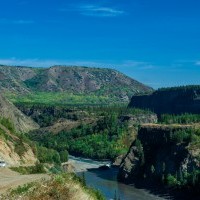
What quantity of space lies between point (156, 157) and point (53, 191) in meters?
138

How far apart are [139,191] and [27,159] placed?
163ft

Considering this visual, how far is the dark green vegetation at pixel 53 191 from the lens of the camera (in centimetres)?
3347

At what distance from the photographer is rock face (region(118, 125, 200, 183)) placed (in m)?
154

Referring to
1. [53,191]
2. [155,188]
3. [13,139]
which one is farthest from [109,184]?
[53,191]

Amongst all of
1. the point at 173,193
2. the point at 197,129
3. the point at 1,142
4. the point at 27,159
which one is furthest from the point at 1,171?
the point at 197,129

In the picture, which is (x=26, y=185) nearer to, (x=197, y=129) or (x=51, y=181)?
(x=51, y=181)

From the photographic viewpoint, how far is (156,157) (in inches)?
6678

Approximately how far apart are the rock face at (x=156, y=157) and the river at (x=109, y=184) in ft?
19.6

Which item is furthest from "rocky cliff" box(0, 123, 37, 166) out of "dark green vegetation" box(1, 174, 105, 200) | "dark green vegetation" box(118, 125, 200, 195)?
"dark green vegetation" box(1, 174, 105, 200)

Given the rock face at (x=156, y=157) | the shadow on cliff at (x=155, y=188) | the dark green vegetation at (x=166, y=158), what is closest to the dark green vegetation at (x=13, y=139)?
the shadow on cliff at (x=155, y=188)

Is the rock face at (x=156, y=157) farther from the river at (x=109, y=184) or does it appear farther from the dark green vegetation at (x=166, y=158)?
the river at (x=109, y=184)

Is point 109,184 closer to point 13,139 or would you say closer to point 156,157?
point 156,157

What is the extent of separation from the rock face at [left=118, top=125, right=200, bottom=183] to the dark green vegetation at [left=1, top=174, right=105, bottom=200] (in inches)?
4611

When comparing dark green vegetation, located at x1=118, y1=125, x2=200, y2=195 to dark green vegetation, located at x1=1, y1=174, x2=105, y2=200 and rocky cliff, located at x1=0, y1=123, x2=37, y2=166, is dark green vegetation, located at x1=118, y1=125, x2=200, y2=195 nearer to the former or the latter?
rocky cliff, located at x1=0, y1=123, x2=37, y2=166
